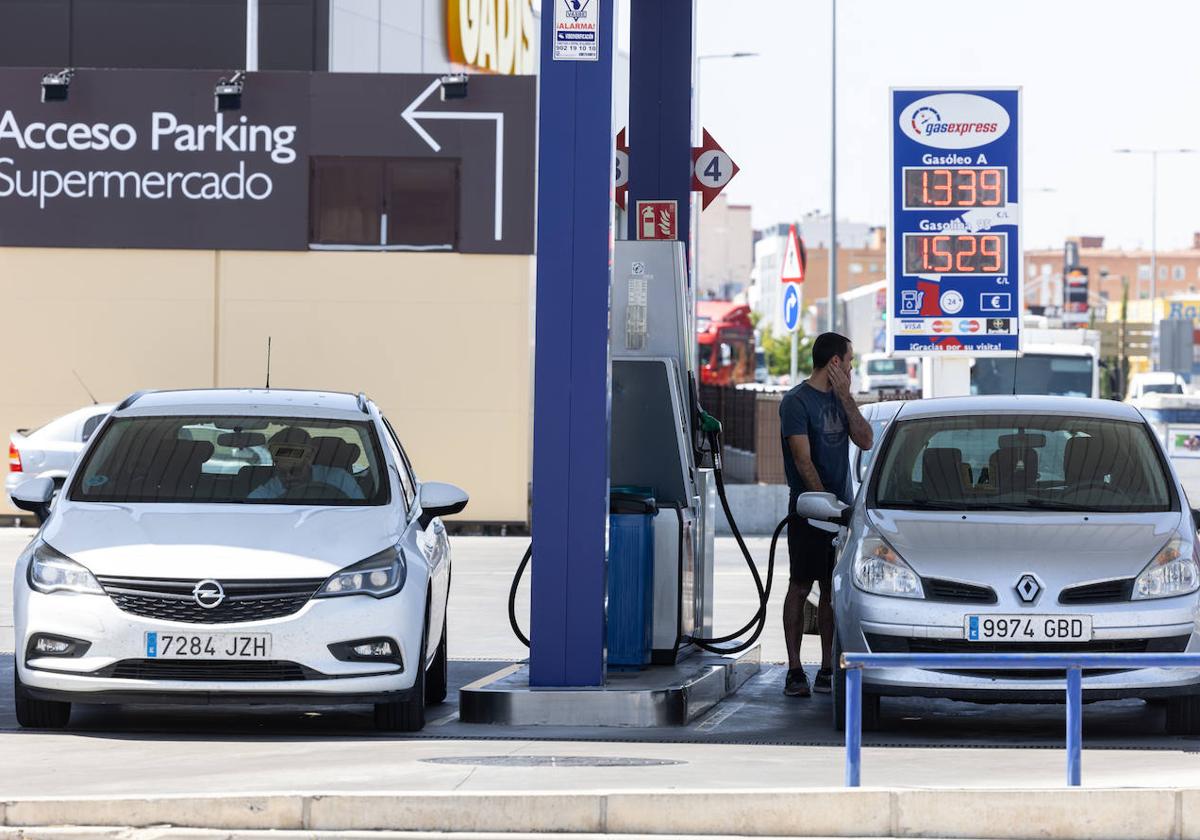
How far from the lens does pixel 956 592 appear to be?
9906 mm

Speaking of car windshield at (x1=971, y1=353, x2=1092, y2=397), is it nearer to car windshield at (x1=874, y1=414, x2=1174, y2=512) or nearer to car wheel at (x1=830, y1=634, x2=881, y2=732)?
car windshield at (x1=874, y1=414, x2=1174, y2=512)

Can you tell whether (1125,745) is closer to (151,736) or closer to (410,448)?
(151,736)

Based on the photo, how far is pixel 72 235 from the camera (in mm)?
25484

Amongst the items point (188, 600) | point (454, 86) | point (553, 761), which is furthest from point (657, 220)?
point (454, 86)

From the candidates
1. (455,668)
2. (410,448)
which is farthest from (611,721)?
(410,448)

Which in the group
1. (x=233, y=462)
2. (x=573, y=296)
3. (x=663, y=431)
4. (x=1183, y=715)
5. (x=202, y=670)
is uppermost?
(x=573, y=296)

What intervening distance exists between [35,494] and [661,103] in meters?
4.67

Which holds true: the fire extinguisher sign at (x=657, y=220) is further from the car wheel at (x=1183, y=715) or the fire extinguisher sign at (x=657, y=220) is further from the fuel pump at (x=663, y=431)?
the car wheel at (x=1183, y=715)

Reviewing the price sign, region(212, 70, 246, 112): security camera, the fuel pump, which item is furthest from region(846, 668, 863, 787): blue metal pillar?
region(212, 70, 246, 112): security camera

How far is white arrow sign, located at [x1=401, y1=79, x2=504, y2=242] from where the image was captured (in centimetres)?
2508

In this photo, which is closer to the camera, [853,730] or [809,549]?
[853,730]

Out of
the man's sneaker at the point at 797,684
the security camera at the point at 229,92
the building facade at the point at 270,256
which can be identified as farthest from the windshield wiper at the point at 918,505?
the security camera at the point at 229,92

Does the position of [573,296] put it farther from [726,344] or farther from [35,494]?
[726,344]

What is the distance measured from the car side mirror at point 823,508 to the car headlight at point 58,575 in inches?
132
